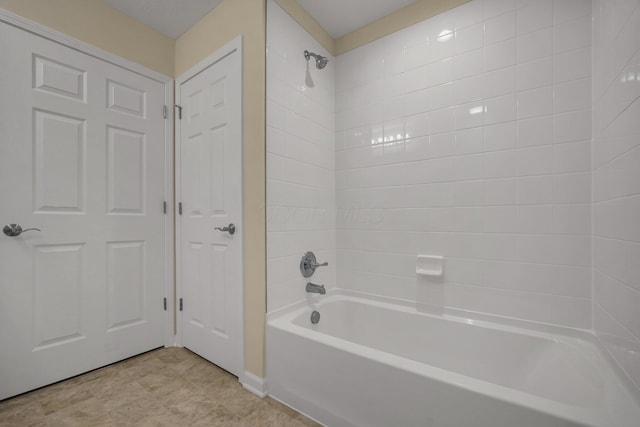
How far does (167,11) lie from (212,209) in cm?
141

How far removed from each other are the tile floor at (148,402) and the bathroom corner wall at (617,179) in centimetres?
133

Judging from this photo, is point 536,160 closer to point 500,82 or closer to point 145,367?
point 500,82

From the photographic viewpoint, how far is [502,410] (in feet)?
2.81

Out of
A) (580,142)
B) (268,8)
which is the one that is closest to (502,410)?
(580,142)

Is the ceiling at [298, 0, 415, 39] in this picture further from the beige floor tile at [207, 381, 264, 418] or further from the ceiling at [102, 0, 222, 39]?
the beige floor tile at [207, 381, 264, 418]

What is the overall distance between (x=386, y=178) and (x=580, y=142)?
99 cm

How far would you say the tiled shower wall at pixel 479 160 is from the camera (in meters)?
1.33

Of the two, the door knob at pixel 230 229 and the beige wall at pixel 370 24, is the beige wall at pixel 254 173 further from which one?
the beige wall at pixel 370 24

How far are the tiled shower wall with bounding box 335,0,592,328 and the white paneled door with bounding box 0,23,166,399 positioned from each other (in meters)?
1.53

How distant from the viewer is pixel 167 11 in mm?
1859

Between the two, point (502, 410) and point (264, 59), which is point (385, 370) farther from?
point (264, 59)

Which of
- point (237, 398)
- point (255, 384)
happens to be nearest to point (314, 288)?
point (255, 384)

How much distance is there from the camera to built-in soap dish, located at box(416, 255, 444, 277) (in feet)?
5.35

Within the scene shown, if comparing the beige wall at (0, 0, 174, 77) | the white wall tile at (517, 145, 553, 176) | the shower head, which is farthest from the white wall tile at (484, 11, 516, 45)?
the beige wall at (0, 0, 174, 77)
